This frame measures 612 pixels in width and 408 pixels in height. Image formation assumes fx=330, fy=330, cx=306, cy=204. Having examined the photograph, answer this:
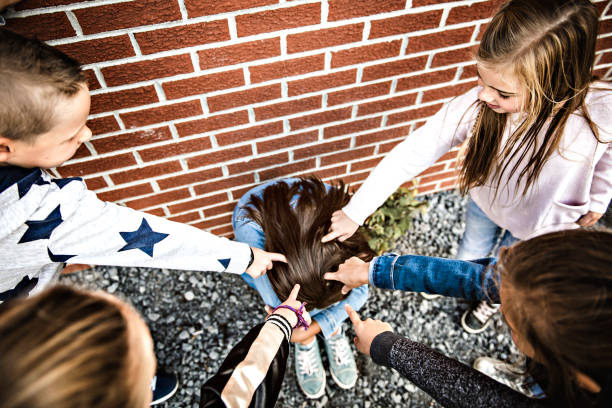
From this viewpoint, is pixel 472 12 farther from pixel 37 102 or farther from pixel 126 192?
pixel 126 192

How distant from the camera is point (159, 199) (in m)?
1.99

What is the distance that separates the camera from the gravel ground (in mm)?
2068

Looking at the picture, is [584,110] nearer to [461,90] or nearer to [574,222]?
[574,222]

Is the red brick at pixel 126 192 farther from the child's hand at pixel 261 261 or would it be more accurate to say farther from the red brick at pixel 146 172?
the child's hand at pixel 261 261

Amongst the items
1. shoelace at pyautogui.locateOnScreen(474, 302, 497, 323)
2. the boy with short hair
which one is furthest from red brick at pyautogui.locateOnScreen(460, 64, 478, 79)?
the boy with short hair

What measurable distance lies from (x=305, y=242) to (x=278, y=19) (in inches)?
38.2

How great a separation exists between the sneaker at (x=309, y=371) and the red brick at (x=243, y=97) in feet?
4.78

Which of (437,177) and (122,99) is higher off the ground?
A: (122,99)

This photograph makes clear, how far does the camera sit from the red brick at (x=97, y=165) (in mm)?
1625

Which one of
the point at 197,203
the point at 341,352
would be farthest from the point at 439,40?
the point at 341,352

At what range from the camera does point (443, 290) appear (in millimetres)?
1340

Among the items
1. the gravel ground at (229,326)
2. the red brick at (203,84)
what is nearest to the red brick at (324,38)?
the red brick at (203,84)

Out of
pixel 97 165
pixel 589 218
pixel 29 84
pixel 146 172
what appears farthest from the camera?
pixel 146 172

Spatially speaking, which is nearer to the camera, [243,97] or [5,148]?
[5,148]
